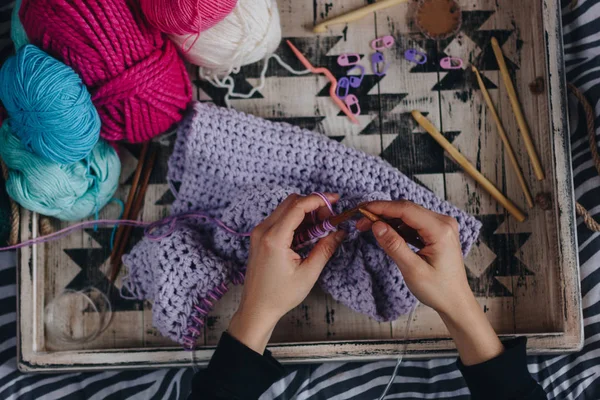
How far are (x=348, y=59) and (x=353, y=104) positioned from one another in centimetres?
9

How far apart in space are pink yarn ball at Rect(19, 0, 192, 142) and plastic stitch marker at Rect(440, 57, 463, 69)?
1.61ft

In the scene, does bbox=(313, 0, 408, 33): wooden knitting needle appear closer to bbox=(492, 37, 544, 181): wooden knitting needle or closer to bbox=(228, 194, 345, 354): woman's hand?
bbox=(492, 37, 544, 181): wooden knitting needle

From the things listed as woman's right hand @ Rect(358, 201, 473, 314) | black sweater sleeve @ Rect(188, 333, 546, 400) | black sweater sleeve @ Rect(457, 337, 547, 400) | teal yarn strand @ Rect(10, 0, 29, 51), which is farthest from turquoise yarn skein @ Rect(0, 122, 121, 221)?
black sweater sleeve @ Rect(457, 337, 547, 400)

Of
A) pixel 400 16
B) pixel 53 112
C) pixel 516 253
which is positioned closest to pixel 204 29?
pixel 53 112

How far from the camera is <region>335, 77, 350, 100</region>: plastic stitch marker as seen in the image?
1.02 m

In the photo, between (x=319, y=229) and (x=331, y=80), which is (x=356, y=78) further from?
(x=319, y=229)

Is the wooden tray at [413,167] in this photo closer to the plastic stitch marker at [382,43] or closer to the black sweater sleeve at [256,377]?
the plastic stitch marker at [382,43]

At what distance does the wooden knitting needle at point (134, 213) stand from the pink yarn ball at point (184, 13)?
26cm

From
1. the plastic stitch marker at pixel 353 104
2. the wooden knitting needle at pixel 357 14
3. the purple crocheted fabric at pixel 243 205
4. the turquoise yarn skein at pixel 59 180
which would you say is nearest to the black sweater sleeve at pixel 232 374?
the purple crocheted fabric at pixel 243 205

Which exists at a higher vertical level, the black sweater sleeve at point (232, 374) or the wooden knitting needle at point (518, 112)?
the wooden knitting needle at point (518, 112)

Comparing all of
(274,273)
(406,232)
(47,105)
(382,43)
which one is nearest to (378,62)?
(382,43)

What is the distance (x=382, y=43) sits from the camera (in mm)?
1022

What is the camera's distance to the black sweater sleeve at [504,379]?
0.80 meters

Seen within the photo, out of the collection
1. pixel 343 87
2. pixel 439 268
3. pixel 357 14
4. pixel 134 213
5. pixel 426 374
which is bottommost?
pixel 426 374
